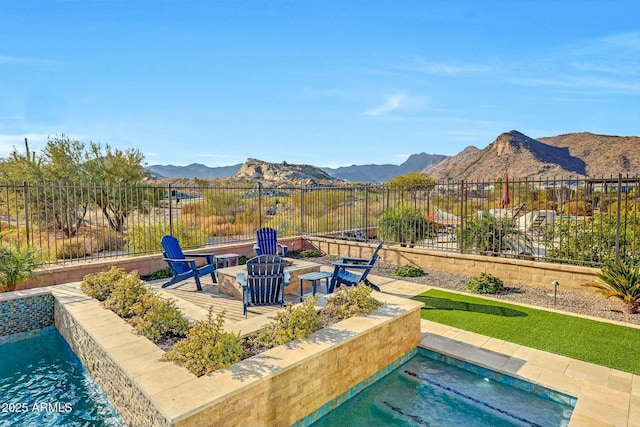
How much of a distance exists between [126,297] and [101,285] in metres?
1.00

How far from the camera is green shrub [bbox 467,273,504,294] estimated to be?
22.6 feet

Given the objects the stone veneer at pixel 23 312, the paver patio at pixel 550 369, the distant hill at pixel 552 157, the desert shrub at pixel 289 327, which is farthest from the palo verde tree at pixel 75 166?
the distant hill at pixel 552 157

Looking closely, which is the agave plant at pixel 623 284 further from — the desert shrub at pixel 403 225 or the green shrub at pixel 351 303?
the desert shrub at pixel 403 225

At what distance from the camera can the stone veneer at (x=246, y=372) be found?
2510 mm

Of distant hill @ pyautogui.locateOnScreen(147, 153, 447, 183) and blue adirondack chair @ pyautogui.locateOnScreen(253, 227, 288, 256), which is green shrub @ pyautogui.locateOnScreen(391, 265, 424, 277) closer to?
blue adirondack chair @ pyautogui.locateOnScreen(253, 227, 288, 256)

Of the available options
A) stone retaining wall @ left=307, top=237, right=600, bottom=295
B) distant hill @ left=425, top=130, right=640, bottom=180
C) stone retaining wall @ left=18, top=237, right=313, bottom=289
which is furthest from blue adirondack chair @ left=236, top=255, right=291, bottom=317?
distant hill @ left=425, top=130, right=640, bottom=180

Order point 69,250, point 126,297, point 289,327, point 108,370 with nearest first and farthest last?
point 108,370 → point 289,327 → point 126,297 → point 69,250

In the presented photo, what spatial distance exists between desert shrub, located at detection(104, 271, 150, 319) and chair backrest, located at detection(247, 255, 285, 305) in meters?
1.46

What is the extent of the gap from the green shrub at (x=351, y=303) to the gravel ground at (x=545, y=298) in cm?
339

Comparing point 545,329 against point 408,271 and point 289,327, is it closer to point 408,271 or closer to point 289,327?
point 408,271

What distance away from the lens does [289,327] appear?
370 cm

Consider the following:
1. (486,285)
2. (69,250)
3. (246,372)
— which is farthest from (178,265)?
(486,285)

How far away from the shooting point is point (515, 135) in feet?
183

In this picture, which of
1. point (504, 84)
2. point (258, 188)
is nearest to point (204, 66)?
point (258, 188)
